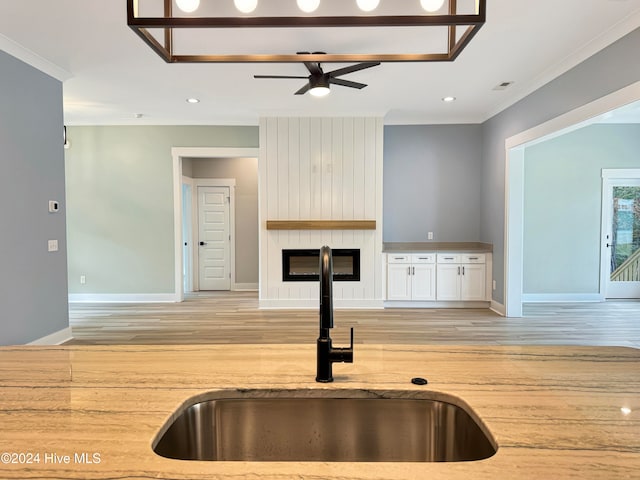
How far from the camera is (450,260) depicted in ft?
19.0

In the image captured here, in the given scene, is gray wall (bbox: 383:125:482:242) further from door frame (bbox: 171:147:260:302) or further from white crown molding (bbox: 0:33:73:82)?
white crown molding (bbox: 0:33:73:82)

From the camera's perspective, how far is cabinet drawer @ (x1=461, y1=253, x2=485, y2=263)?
19.0 feet

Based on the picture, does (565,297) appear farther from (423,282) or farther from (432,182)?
(432,182)

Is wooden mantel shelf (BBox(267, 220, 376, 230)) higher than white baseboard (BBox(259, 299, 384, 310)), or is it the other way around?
wooden mantel shelf (BBox(267, 220, 376, 230))

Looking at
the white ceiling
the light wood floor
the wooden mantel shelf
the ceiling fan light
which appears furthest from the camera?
the wooden mantel shelf

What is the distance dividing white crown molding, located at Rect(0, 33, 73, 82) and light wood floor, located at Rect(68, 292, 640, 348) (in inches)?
109

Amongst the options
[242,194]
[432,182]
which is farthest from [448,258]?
[242,194]

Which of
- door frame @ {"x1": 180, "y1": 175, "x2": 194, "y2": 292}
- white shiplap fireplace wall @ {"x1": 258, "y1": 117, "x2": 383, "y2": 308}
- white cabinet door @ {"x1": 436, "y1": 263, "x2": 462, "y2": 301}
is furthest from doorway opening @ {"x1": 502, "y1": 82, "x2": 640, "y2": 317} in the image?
door frame @ {"x1": 180, "y1": 175, "x2": 194, "y2": 292}

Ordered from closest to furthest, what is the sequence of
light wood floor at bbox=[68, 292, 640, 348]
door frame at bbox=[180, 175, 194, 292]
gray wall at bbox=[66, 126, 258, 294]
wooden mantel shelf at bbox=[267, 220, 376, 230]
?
light wood floor at bbox=[68, 292, 640, 348]
wooden mantel shelf at bbox=[267, 220, 376, 230]
gray wall at bbox=[66, 126, 258, 294]
door frame at bbox=[180, 175, 194, 292]

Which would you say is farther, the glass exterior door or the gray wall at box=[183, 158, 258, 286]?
the gray wall at box=[183, 158, 258, 286]

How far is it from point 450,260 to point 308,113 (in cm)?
295

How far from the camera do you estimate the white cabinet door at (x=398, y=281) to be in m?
5.79

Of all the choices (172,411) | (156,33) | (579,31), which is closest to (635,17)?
(579,31)

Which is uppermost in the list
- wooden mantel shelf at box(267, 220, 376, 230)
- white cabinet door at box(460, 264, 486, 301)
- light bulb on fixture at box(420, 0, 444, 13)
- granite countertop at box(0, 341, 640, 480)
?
light bulb on fixture at box(420, 0, 444, 13)
